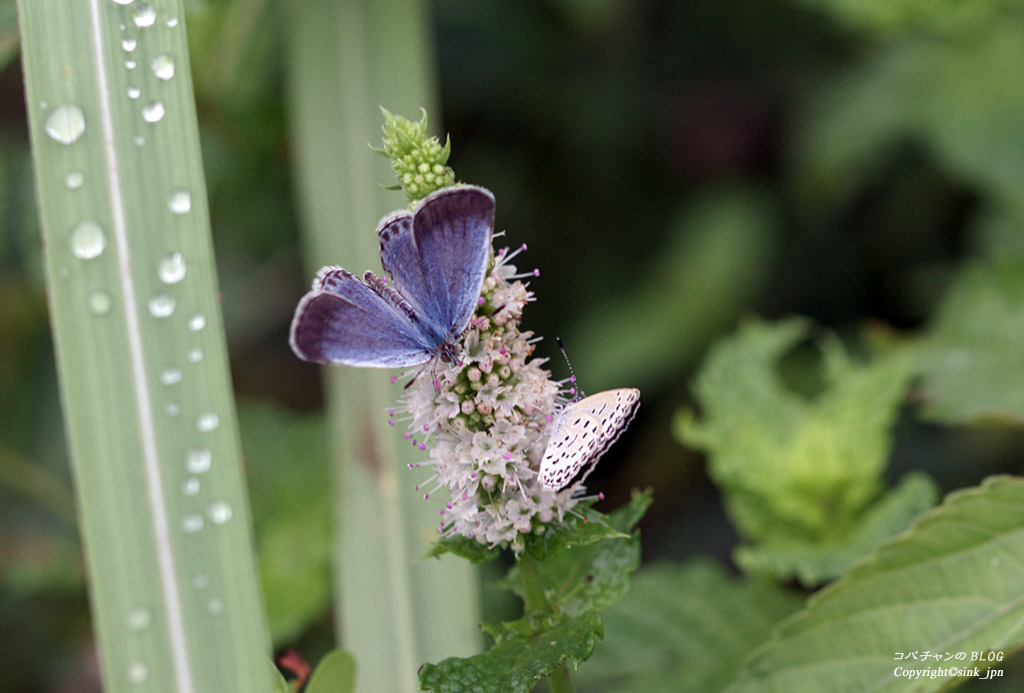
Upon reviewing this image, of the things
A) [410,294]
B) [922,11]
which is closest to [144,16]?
[410,294]

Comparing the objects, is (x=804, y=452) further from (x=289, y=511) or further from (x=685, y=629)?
(x=289, y=511)

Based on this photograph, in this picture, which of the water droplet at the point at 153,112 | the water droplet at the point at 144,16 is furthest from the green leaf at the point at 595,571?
the water droplet at the point at 144,16

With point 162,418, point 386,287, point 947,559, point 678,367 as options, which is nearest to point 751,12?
point 678,367

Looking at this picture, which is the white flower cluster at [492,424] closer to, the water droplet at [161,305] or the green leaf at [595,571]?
the green leaf at [595,571]

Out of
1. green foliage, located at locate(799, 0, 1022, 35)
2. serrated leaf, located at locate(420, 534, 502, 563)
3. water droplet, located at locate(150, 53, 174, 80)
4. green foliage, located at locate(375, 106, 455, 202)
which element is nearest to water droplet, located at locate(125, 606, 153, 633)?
serrated leaf, located at locate(420, 534, 502, 563)

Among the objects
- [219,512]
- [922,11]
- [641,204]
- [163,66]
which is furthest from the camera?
[641,204]

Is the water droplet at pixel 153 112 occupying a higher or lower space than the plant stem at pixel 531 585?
higher

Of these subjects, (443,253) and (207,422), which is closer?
(443,253)
